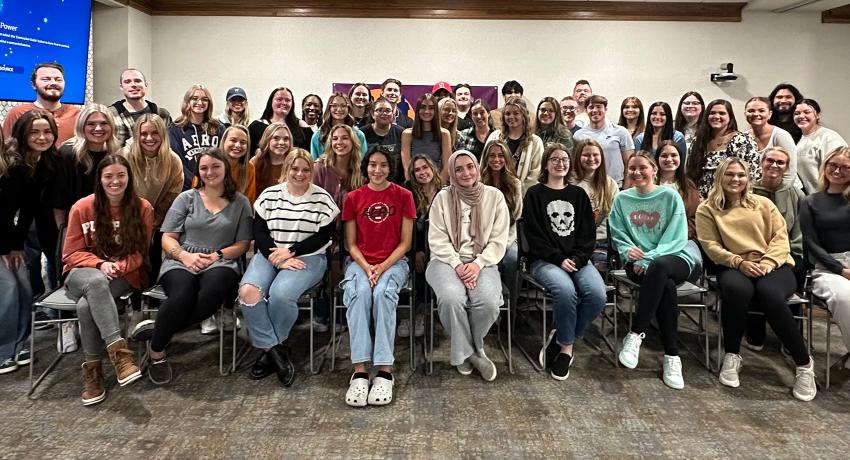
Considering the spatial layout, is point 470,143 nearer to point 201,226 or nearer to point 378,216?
point 378,216

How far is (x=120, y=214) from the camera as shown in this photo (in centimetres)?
275

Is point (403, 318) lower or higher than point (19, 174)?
lower

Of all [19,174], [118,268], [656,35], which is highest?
[656,35]

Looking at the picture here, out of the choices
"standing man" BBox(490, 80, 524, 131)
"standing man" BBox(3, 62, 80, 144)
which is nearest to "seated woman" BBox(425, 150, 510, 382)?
"standing man" BBox(490, 80, 524, 131)

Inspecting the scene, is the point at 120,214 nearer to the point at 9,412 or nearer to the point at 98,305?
the point at 98,305

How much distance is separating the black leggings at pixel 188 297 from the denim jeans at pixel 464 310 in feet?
3.40

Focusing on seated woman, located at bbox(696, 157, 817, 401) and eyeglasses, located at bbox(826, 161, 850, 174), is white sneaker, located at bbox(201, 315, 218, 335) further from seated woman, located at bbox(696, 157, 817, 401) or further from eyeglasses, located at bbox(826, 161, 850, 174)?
eyeglasses, located at bbox(826, 161, 850, 174)

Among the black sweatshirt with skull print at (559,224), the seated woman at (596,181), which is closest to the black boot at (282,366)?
the black sweatshirt with skull print at (559,224)

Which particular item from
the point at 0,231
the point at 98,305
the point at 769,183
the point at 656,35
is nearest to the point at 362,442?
the point at 98,305

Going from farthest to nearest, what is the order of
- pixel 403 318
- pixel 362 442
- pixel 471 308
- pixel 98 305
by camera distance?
pixel 403 318
pixel 471 308
pixel 98 305
pixel 362 442

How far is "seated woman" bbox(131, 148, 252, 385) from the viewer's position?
2.62 m

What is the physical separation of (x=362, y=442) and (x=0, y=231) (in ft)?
6.98

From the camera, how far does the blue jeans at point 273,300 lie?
105 inches

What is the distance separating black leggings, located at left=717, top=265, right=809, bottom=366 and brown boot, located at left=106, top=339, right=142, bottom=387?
287 centimetres
